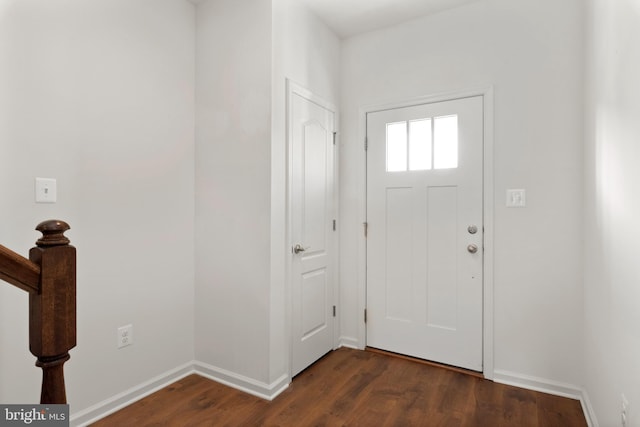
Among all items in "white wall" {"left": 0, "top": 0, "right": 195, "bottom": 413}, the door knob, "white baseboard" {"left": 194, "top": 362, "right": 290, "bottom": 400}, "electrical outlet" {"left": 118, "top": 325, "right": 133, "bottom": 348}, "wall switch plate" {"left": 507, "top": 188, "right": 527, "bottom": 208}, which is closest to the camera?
"white wall" {"left": 0, "top": 0, "right": 195, "bottom": 413}

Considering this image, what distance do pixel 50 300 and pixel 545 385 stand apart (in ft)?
8.85

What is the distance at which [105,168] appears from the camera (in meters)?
2.03

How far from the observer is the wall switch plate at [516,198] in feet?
7.64

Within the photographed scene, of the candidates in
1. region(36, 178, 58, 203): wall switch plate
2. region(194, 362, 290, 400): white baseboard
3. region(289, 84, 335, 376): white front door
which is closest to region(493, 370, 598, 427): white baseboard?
region(289, 84, 335, 376): white front door

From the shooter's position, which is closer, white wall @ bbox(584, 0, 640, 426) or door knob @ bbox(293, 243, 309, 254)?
white wall @ bbox(584, 0, 640, 426)

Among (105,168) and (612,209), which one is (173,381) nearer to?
(105,168)

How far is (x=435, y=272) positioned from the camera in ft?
8.68

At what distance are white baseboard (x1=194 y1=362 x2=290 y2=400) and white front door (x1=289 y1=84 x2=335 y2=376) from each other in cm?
19

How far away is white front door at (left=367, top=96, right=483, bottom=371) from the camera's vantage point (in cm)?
251

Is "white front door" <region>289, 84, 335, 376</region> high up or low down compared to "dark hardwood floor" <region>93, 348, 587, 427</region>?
up

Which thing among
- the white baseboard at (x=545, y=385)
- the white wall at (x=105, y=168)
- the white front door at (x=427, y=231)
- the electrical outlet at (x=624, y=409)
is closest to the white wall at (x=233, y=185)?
the white wall at (x=105, y=168)

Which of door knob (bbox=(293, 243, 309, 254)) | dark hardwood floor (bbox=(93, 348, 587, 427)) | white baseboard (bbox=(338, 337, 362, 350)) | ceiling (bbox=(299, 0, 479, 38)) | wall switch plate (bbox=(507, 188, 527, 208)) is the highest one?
ceiling (bbox=(299, 0, 479, 38))

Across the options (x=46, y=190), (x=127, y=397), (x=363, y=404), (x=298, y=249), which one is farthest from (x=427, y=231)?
(x=46, y=190)

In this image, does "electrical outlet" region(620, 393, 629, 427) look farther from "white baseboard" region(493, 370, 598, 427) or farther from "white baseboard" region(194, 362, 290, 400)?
"white baseboard" region(194, 362, 290, 400)
